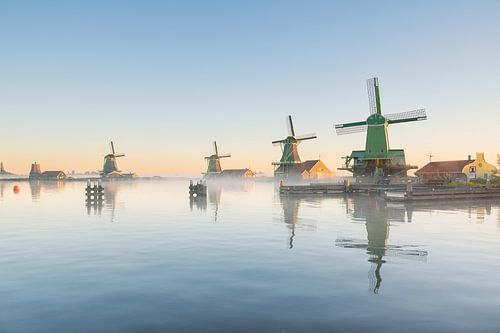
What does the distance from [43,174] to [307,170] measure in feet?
364

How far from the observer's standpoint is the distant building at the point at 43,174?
148075mm

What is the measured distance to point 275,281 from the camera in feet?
36.6

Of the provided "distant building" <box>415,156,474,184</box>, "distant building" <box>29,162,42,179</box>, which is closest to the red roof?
"distant building" <box>415,156,474,184</box>

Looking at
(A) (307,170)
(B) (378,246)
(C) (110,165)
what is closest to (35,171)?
(C) (110,165)

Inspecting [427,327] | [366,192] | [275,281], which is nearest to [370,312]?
[427,327]

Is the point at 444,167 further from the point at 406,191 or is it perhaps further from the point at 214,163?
the point at 214,163

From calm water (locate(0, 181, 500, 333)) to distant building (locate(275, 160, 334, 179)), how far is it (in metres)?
72.7

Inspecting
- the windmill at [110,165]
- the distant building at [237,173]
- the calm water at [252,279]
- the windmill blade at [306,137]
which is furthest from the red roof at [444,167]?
the windmill at [110,165]

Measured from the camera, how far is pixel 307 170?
10050 cm

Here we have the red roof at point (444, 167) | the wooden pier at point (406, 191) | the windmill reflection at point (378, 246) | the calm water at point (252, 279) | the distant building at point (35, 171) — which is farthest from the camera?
the distant building at point (35, 171)

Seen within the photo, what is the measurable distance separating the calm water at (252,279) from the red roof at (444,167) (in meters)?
54.3

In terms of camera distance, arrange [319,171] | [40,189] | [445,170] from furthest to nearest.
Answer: [319,171], [40,189], [445,170]

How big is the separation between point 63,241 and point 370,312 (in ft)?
50.4

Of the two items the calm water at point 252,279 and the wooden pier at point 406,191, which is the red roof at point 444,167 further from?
the calm water at point 252,279
